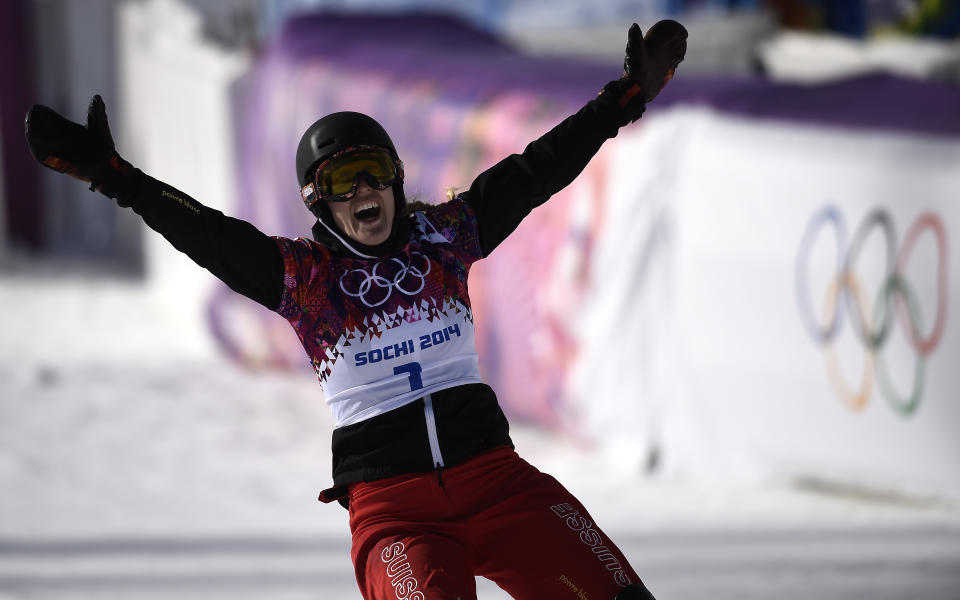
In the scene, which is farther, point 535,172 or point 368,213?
point 535,172

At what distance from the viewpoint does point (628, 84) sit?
2889mm

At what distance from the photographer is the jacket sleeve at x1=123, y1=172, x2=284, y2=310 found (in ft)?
8.29

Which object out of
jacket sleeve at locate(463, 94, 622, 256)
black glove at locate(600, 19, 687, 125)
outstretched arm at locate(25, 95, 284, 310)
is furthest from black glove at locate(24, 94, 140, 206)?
black glove at locate(600, 19, 687, 125)

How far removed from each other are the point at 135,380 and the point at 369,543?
5.65 meters

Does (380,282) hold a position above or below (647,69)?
below

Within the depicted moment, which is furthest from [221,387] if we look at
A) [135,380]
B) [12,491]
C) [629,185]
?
[629,185]

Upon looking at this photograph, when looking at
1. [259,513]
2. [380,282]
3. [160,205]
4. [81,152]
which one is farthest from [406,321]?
[259,513]

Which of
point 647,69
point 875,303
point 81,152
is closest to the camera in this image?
point 81,152

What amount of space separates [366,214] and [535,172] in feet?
1.49

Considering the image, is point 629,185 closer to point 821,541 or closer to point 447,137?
point 447,137

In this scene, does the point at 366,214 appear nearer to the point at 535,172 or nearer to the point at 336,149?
the point at 336,149

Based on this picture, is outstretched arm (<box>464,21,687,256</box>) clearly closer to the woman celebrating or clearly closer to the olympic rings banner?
the woman celebrating

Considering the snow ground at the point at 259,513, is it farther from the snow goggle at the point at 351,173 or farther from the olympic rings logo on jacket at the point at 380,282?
the snow goggle at the point at 351,173

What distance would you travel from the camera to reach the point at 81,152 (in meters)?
2.47
